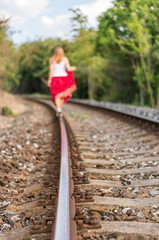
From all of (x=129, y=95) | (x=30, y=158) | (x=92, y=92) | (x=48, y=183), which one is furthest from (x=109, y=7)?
(x=48, y=183)

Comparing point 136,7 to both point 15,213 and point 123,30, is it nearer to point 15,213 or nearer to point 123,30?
point 123,30

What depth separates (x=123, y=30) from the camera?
16109 mm

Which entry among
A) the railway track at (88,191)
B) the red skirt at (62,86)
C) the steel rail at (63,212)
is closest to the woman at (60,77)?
the red skirt at (62,86)

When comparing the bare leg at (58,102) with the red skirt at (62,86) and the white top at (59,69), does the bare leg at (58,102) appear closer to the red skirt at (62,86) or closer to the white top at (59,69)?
the red skirt at (62,86)

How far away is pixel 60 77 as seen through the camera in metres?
8.34

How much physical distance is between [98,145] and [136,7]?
9.36 meters

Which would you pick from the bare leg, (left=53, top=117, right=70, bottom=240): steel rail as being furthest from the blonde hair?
(left=53, top=117, right=70, bottom=240): steel rail

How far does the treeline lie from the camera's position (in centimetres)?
1409

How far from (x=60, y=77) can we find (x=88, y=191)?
5658 millimetres

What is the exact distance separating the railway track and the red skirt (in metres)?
2.86

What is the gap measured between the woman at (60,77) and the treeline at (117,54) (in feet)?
16.6

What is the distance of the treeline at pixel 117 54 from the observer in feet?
46.2

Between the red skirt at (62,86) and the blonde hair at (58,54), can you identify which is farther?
the red skirt at (62,86)

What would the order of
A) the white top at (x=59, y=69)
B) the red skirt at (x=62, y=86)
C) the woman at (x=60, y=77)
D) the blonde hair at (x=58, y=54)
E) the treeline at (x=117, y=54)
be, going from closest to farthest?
the blonde hair at (x=58, y=54) < the woman at (x=60, y=77) < the white top at (x=59, y=69) < the red skirt at (x=62, y=86) < the treeline at (x=117, y=54)
